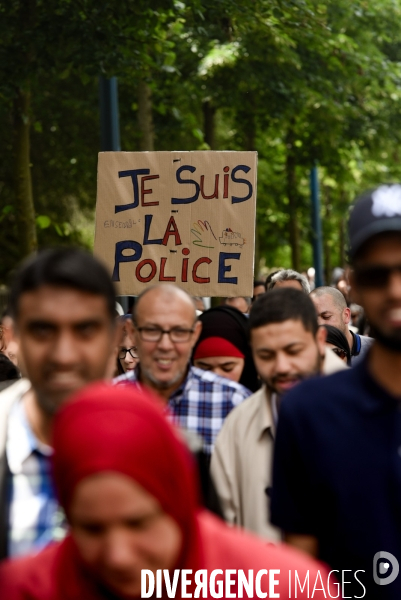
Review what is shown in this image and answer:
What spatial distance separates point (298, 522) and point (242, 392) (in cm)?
190

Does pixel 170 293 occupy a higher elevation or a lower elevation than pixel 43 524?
higher

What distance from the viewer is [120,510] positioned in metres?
1.92

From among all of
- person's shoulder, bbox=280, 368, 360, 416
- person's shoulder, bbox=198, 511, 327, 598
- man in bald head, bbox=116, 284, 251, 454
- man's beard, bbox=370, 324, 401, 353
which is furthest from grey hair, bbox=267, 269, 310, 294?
person's shoulder, bbox=198, 511, 327, 598

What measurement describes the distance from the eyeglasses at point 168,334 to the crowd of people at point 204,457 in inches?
21.1

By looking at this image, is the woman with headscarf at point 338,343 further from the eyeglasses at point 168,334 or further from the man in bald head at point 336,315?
the eyeglasses at point 168,334

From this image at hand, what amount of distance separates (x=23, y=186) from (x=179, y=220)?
3.27 m

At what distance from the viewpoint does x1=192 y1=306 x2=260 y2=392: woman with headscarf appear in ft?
18.0

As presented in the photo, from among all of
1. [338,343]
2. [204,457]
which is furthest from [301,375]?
[338,343]

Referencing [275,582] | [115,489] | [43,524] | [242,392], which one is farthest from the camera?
[242,392]

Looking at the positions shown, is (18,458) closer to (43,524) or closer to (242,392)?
(43,524)

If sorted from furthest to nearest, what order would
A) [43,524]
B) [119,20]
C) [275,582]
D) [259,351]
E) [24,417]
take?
[119,20] < [259,351] < [24,417] < [43,524] < [275,582]

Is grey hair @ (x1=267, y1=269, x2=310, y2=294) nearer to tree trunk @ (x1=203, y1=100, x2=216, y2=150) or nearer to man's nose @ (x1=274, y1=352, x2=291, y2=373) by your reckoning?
man's nose @ (x1=274, y1=352, x2=291, y2=373)

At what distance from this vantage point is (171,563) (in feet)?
6.56

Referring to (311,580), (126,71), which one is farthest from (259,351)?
(126,71)
